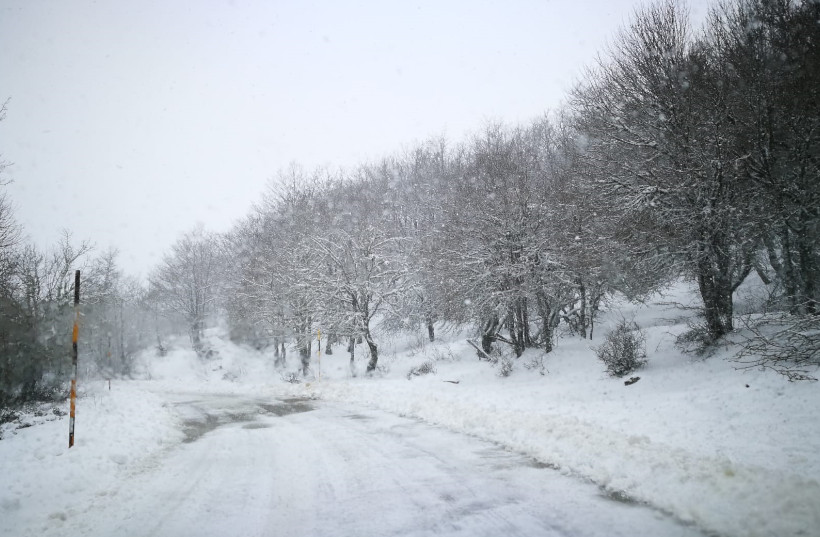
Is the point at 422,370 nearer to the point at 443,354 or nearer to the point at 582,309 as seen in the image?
the point at 443,354

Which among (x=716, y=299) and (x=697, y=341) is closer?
(x=716, y=299)

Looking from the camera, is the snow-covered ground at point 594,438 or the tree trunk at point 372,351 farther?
the tree trunk at point 372,351

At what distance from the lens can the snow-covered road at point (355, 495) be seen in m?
4.49

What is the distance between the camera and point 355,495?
5543 mm

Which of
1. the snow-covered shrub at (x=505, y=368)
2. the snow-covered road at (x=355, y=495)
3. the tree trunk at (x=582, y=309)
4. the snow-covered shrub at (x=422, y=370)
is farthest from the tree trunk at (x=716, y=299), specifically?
the snow-covered shrub at (x=422, y=370)

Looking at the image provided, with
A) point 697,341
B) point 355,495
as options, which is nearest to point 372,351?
A: point 697,341

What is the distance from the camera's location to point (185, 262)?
42.9 m

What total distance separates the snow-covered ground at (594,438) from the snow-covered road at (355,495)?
5.0 inches

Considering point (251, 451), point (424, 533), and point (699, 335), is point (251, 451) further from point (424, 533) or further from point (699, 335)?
point (699, 335)

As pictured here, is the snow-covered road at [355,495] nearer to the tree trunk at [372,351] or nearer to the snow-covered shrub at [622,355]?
the snow-covered shrub at [622,355]

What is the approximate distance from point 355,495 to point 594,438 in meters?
4.15

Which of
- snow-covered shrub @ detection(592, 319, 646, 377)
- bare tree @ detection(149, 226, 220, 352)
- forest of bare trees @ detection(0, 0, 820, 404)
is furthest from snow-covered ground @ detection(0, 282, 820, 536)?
bare tree @ detection(149, 226, 220, 352)

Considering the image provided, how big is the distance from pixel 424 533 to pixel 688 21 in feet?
51.1

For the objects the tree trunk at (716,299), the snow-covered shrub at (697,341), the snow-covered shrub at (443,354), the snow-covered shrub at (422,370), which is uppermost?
the tree trunk at (716,299)
